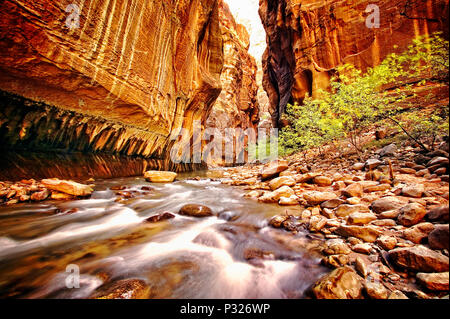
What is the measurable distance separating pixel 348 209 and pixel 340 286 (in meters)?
1.80

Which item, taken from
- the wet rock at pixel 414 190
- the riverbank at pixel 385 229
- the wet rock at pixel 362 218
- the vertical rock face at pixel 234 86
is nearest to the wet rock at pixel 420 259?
the riverbank at pixel 385 229

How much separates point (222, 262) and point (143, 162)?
33.1 feet

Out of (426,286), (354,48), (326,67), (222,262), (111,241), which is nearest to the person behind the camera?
(426,286)

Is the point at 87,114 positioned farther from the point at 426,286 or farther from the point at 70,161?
the point at 426,286

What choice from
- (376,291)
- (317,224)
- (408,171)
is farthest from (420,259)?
(408,171)

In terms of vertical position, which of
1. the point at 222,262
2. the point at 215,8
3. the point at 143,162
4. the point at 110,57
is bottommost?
the point at 222,262

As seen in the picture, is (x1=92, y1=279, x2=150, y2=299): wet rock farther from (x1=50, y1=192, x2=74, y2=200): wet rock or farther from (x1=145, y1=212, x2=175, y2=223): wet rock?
(x1=50, y1=192, x2=74, y2=200): wet rock

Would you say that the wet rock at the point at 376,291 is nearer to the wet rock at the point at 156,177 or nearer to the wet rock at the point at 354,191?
the wet rock at the point at 354,191

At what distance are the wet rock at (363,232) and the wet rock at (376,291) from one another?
2.67 feet

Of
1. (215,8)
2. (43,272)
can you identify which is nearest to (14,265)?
(43,272)

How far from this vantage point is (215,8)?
1475 cm

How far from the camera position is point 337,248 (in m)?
2.15

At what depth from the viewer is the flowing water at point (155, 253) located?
1902mm

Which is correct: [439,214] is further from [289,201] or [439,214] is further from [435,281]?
[289,201]
